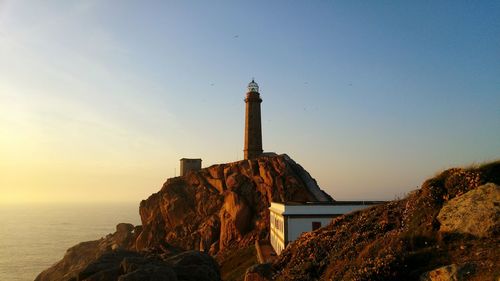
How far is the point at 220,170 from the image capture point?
68438 mm

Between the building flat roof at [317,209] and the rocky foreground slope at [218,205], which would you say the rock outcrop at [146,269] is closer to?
the building flat roof at [317,209]

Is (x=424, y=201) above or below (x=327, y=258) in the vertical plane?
above

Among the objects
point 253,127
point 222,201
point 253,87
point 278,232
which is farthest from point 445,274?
point 253,87

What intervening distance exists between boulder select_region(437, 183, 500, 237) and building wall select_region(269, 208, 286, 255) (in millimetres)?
26882

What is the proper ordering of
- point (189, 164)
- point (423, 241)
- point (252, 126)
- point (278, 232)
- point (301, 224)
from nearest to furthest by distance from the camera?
point (423, 241) < point (301, 224) < point (278, 232) < point (252, 126) < point (189, 164)

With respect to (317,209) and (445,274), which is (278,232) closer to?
(317,209)

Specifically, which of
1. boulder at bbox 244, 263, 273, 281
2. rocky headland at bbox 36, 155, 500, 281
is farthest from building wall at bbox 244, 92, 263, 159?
boulder at bbox 244, 263, 273, 281

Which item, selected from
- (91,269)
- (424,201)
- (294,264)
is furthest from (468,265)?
(91,269)

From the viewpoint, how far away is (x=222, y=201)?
6500 centimetres

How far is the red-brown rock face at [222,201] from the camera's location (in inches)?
2240

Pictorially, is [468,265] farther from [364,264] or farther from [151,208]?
[151,208]

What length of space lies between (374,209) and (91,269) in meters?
15.3

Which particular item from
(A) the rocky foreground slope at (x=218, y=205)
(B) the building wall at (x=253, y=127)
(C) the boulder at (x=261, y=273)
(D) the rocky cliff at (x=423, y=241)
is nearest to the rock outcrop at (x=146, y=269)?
(C) the boulder at (x=261, y=273)

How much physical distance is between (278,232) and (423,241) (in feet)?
103
